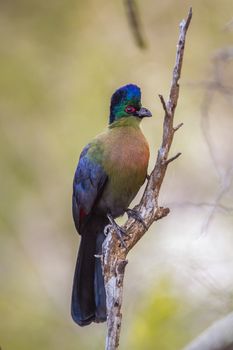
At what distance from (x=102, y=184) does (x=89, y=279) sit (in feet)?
2.13

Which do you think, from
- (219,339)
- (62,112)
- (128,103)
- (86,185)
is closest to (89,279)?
(86,185)

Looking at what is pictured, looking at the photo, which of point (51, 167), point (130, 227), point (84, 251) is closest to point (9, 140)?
point (51, 167)

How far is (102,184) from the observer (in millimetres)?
4488

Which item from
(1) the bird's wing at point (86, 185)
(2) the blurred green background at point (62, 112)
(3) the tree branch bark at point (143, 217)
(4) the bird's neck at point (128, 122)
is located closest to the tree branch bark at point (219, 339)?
(3) the tree branch bark at point (143, 217)

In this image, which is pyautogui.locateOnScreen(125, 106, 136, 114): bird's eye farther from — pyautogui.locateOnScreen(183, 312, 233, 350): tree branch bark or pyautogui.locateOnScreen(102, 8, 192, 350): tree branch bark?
pyautogui.locateOnScreen(183, 312, 233, 350): tree branch bark

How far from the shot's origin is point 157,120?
24.3 feet

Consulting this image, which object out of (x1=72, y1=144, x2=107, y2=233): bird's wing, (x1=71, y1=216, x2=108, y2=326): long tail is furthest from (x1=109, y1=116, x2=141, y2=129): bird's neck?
(x1=71, y1=216, x2=108, y2=326): long tail

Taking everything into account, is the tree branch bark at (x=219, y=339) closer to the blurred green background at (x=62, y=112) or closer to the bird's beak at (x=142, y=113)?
the bird's beak at (x=142, y=113)

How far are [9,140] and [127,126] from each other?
367 cm

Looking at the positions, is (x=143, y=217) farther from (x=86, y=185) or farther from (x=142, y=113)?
(x=142, y=113)

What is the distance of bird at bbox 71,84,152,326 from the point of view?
4.39m

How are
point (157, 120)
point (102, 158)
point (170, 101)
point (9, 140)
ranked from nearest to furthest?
point (170, 101), point (102, 158), point (157, 120), point (9, 140)

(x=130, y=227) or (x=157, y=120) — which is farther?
(x=157, y=120)

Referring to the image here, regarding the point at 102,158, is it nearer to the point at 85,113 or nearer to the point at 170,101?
the point at 170,101
